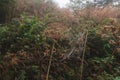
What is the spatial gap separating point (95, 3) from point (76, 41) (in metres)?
4.51

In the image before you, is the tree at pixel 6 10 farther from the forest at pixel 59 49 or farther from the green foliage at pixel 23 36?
the green foliage at pixel 23 36

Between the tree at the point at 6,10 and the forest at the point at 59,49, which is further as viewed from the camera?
the tree at the point at 6,10

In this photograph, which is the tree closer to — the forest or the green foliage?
the forest

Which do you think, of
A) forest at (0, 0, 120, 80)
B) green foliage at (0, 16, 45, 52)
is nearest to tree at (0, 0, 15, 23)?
forest at (0, 0, 120, 80)

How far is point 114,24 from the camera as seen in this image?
22.7ft

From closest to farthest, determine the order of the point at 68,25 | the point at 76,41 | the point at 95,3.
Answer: the point at 76,41
the point at 68,25
the point at 95,3

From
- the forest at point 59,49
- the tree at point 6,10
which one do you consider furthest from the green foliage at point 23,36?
the tree at point 6,10

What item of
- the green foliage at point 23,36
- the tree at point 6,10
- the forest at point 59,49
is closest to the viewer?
the forest at point 59,49

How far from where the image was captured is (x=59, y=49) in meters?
6.11

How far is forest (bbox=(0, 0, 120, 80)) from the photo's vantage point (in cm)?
567

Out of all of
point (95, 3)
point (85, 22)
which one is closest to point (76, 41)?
point (85, 22)

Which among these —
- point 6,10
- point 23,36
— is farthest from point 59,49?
point 6,10

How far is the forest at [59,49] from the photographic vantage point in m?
5.67

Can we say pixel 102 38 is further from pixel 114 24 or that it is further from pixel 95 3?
pixel 95 3
